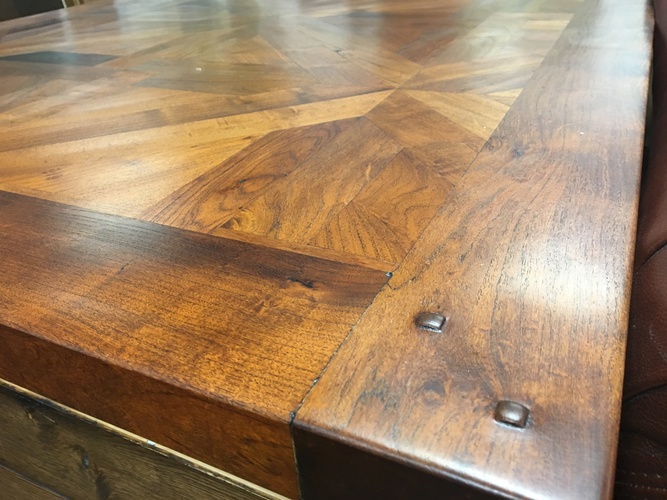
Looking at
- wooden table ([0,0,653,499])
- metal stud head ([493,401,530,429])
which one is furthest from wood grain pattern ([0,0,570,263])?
metal stud head ([493,401,530,429])

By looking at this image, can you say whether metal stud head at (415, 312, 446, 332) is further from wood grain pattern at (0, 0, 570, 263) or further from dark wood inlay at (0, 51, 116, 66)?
dark wood inlay at (0, 51, 116, 66)

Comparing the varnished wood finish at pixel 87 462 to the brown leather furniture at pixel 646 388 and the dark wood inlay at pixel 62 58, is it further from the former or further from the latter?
the dark wood inlay at pixel 62 58

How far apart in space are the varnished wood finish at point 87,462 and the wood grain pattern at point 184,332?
0.02 meters

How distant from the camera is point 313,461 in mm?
211

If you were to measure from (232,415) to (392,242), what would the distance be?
0.42 feet

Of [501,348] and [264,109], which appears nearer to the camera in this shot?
[501,348]

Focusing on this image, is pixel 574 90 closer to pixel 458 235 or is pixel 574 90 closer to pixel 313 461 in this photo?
pixel 458 235

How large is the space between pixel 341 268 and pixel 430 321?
0.20 ft

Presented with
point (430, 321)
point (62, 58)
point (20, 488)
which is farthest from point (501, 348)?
point (62, 58)

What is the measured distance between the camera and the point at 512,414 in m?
0.20

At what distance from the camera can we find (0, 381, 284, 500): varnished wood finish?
271mm

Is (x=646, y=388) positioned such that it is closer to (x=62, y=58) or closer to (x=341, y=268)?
(x=341, y=268)

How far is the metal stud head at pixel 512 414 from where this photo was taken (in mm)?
193

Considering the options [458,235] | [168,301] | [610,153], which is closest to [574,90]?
[610,153]
